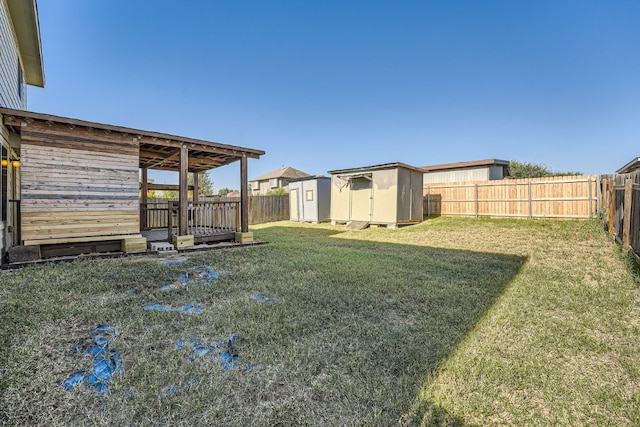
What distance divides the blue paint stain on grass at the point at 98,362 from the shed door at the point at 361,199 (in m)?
10.9

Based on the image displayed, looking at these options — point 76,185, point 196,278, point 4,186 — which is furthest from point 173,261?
point 4,186

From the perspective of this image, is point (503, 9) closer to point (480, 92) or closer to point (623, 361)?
point (480, 92)

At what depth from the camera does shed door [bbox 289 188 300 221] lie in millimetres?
17203

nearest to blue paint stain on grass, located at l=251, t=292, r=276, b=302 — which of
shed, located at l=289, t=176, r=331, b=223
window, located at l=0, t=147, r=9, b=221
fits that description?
window, located at l=0, t=147, r=9, b=221

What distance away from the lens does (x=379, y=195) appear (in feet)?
39.7

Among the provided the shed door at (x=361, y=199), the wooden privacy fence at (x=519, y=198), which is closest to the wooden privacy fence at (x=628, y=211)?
the wooden privacy fence at (x=519, y=198)

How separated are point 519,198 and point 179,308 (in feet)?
41.8

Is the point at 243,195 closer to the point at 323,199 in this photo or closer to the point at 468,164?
the point at 323,199

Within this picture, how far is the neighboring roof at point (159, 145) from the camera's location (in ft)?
16.5

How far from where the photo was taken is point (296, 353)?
234 centimetres

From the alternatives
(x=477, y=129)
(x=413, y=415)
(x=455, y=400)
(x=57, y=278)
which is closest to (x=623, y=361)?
(x=455, y=400)

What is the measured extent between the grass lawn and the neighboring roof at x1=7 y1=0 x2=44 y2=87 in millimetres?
5585

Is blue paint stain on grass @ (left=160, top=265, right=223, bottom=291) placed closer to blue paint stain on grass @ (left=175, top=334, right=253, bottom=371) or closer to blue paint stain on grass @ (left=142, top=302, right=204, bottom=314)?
blue paint stain on grass @ (left=142, top=302, right=204, bottom=314)

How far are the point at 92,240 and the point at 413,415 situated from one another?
667 centimetres
